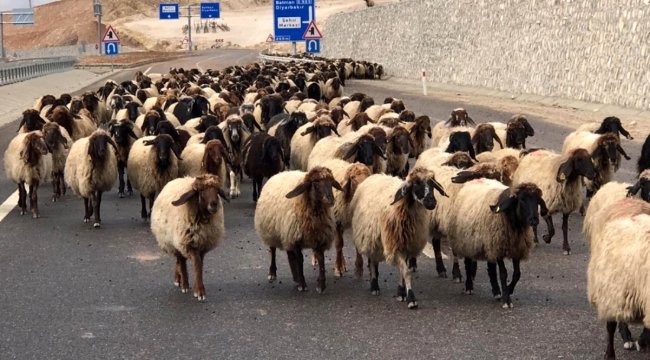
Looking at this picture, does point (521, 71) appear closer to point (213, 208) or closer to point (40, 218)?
point (40, 218)

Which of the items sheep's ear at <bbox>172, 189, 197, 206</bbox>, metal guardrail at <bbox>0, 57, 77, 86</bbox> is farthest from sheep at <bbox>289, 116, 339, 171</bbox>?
metal guardrail at <bbox>0, 57, 77, 86</bbox>

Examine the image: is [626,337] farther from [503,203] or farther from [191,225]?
[191,225]

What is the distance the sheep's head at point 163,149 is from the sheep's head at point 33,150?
1609 millimetres

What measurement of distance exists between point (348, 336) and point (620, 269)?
2.11m

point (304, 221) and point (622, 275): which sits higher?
point (622, 275)

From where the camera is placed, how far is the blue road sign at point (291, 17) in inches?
1980

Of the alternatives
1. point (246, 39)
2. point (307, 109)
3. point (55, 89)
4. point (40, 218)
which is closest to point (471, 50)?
point (55, 89)

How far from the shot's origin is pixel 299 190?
343 inches

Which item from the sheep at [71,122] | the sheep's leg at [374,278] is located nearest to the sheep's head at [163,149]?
the sheep's leg at [374,278]

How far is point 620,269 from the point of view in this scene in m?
6.23

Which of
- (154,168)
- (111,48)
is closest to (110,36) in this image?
(111,48)

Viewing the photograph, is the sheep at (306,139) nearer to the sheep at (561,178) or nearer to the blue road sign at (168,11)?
the sheep at (561,178)

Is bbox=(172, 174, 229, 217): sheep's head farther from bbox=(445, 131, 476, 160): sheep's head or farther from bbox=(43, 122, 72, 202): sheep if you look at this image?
bbox=(43, 122, 72, 202): sheep

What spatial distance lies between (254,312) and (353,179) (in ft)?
7.81
